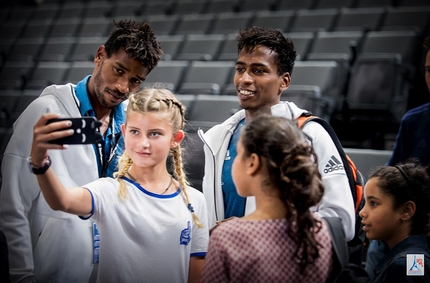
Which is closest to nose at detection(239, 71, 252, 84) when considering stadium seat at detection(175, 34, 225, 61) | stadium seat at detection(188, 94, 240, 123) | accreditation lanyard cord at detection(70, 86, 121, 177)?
accreditation lanyard cord at detection(70, 86, 121, 177)

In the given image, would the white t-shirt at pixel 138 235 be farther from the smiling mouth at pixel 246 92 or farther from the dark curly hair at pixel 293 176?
the smiling mouth at pixel 246 92

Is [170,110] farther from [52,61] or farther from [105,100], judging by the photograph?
[52,61]

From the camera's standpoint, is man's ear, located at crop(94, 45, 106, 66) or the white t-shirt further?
man's ear, located at crop(94, 45, 106, 66)

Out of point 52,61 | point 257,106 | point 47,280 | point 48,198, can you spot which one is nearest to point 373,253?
point 257,106

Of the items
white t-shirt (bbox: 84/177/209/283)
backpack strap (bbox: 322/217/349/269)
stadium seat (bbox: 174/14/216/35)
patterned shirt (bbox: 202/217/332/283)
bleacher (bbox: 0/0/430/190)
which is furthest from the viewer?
stadium seat (bbox: 174/14/216/35)

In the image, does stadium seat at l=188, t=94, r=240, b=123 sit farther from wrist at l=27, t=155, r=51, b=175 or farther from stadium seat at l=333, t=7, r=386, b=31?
wrist at l=27, t=155, r=51, b=175

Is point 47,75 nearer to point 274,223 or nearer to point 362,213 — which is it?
point 362,213

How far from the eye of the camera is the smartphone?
1.32 metres

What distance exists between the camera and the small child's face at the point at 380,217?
2.00 m

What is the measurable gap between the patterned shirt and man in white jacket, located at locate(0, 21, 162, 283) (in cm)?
63

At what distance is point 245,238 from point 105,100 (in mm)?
895

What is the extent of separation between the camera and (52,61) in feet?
19.6

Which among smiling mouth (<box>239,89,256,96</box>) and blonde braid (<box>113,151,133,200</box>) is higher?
smiling mouth (<box>239,89,256,96</box>)

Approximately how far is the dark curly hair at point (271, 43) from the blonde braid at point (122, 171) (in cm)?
65
